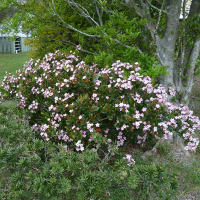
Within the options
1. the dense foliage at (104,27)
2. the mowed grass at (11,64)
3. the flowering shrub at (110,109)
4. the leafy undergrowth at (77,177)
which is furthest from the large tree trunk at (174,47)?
the mowed grass at (11,64)

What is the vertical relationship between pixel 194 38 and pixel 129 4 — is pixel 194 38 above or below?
below

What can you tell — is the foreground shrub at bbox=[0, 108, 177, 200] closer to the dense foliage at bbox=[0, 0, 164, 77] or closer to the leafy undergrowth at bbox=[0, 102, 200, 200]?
the leafy undergrowth at bbox=[0, 102, 200, 200]

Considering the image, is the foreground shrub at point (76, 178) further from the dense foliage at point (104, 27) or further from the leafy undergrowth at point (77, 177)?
the dense foliage at point (104, 27)

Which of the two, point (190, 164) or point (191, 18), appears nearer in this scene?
point (190, 164)

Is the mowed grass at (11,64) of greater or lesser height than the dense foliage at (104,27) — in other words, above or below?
below

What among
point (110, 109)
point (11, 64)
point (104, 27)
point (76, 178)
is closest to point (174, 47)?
point (104, 27)

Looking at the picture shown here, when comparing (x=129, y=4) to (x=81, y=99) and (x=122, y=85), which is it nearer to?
(x=122, y=85)

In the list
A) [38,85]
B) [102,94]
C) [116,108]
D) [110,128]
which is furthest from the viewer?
[38,85]

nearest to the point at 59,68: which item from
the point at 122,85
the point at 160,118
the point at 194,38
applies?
the point at 122,85

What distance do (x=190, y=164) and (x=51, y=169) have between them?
2.65 metres

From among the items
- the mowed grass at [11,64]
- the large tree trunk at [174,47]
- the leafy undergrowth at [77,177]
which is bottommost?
the mowed grass at [11,64]

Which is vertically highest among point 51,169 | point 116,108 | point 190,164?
point 116,108

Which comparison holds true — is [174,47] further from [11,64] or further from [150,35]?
[11,64]

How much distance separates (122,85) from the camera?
10.8 feet
